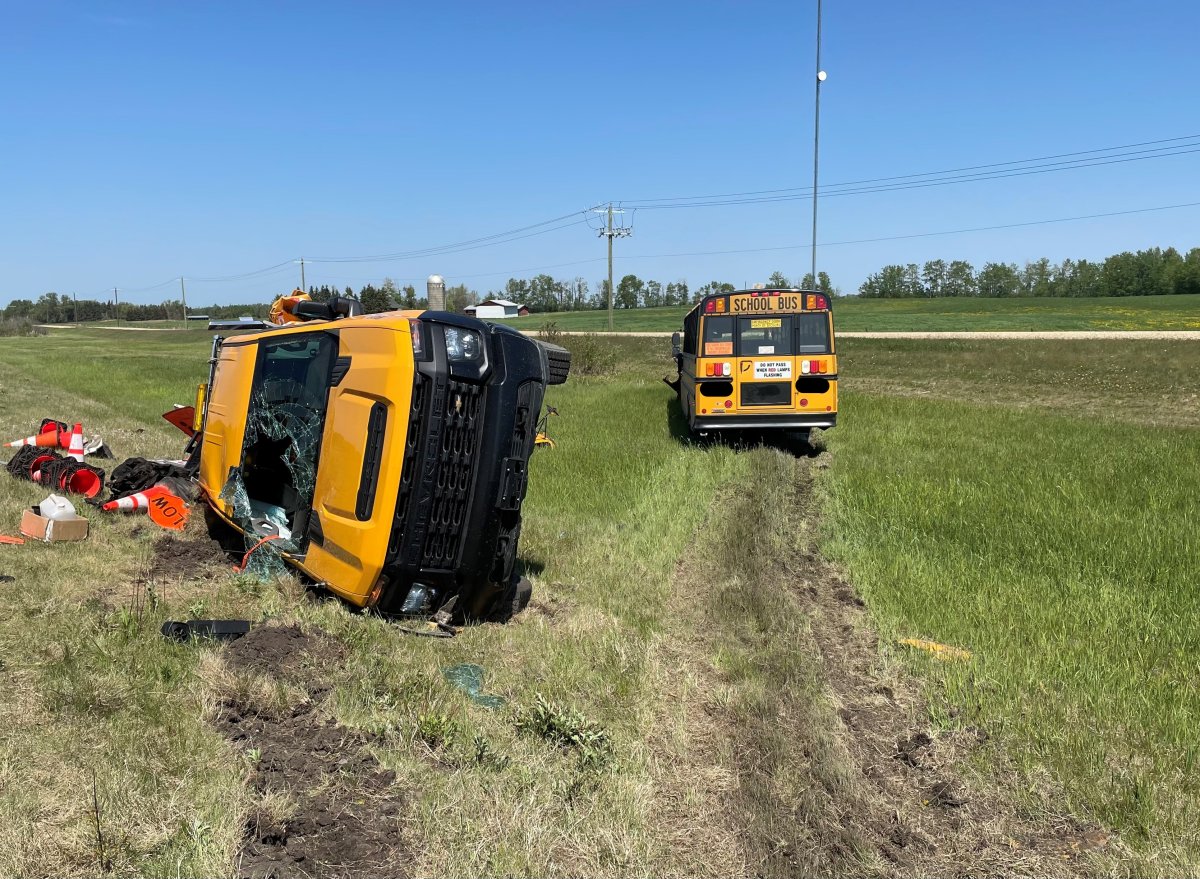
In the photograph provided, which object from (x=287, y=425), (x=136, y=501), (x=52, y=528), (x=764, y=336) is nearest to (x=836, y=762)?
(x=287, y=425)

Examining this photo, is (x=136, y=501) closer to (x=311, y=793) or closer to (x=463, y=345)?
(x=463, y=345)

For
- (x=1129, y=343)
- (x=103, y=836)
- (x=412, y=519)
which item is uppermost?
(x=1129, y=343)

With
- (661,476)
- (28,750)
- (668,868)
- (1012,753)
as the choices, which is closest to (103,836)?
(28,750)

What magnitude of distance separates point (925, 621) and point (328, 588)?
13.3ft

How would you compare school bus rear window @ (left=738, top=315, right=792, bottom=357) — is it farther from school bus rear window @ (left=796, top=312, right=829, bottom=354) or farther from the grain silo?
the grain silo

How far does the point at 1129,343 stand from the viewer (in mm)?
29984

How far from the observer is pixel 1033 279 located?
12675cm

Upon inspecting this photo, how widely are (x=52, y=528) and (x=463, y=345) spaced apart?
4112 mm

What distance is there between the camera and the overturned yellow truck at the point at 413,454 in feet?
15.9

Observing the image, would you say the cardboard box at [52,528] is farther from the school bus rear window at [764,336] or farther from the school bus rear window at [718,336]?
the school bus rear window at [764,336]

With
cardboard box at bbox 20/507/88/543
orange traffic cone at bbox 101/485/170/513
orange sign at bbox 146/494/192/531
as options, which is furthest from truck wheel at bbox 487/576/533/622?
orange traffic cone at bbox 101/485/170/513

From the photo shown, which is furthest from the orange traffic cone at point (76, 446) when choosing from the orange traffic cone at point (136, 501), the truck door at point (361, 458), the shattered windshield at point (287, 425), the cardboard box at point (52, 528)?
the truck door at point (361, 458)

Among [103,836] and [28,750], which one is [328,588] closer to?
[28,750]

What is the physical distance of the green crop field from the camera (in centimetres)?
319
